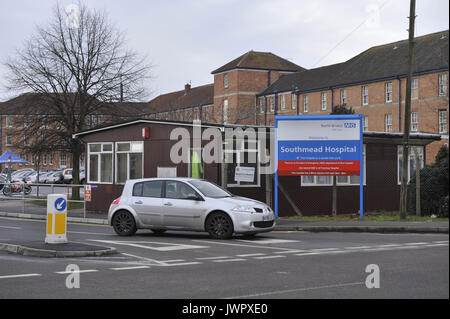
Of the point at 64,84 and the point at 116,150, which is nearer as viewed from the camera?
the point at 116,150

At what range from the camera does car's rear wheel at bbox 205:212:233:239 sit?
1594cm

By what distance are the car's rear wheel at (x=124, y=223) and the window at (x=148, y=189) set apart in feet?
2.11

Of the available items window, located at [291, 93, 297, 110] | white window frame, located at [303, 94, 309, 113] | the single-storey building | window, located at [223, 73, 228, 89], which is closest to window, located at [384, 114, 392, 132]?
white window frame, located at [303, 94, 309, 113]

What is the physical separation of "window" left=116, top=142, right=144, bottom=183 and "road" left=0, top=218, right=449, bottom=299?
10740 millimetres

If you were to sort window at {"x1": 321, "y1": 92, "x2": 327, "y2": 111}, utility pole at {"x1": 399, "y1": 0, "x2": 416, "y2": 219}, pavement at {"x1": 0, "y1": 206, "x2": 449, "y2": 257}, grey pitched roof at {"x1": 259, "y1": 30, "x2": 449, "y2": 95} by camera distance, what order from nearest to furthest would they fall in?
pavement at {"x1": 0, "y1": 206, "x2": 449, "y2": 257} < utility pole at {"x1": 399, "y1": 0, "x2": 416, "y2": 219} < grey pitched roof at {"x1": 259, "y1": 30, "x2": 449, "y2": 95} < window at {"x1": 321, "y1": 92, "x2": 327, "y2": 111}

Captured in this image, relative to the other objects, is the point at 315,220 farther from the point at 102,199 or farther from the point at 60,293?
the point at 60,293

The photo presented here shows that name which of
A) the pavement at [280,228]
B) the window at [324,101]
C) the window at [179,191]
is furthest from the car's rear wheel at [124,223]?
the window at [324,101]

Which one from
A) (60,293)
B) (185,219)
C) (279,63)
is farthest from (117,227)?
(279,63)

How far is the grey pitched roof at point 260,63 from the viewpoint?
8556 cm

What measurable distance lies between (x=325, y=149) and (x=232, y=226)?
7216 millimetres

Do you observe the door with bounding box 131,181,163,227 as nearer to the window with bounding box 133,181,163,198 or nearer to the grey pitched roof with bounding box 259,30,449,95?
the window with bounding box 133,181,163,198

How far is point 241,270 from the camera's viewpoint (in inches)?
399

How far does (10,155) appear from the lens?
4212 cm

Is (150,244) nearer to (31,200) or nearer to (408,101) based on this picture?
(408,101)
